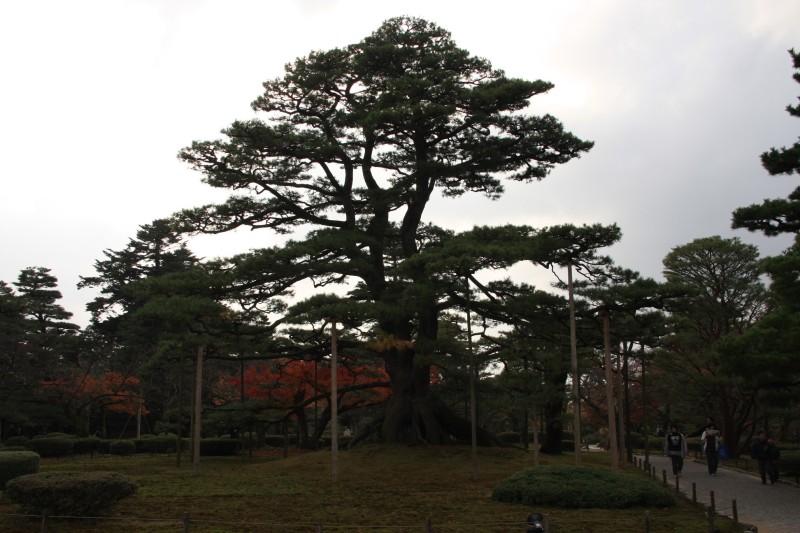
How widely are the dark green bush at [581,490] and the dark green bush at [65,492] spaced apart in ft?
26.6

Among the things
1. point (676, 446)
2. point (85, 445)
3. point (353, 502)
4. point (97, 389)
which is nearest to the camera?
point (353, 502)

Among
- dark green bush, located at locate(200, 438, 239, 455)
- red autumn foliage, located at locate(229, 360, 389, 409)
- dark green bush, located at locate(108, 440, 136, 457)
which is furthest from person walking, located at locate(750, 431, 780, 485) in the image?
dark green bush, located at locate(108, 440, 136, 457)

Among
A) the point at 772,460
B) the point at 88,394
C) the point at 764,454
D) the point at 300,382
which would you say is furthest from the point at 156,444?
the point at 772,460

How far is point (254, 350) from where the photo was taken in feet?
86.4

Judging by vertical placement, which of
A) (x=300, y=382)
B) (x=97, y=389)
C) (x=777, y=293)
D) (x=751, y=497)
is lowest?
(x=751, y=497)

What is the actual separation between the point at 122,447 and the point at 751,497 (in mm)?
29413

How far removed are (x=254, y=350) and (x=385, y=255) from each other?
23.5 ft

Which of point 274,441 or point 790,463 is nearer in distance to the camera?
point 790,463

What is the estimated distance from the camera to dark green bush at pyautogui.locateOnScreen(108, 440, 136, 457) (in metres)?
35.4

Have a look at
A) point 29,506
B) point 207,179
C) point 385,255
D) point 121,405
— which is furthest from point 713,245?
point 121,405

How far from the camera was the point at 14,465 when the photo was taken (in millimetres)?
16469

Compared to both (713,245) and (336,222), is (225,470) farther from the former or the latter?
(713,245)

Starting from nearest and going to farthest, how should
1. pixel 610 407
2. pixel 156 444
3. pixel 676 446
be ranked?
pixel 610 407, pixel 676 446, pixel 156 444

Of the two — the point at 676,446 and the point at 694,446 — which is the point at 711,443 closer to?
the point at 676,446
